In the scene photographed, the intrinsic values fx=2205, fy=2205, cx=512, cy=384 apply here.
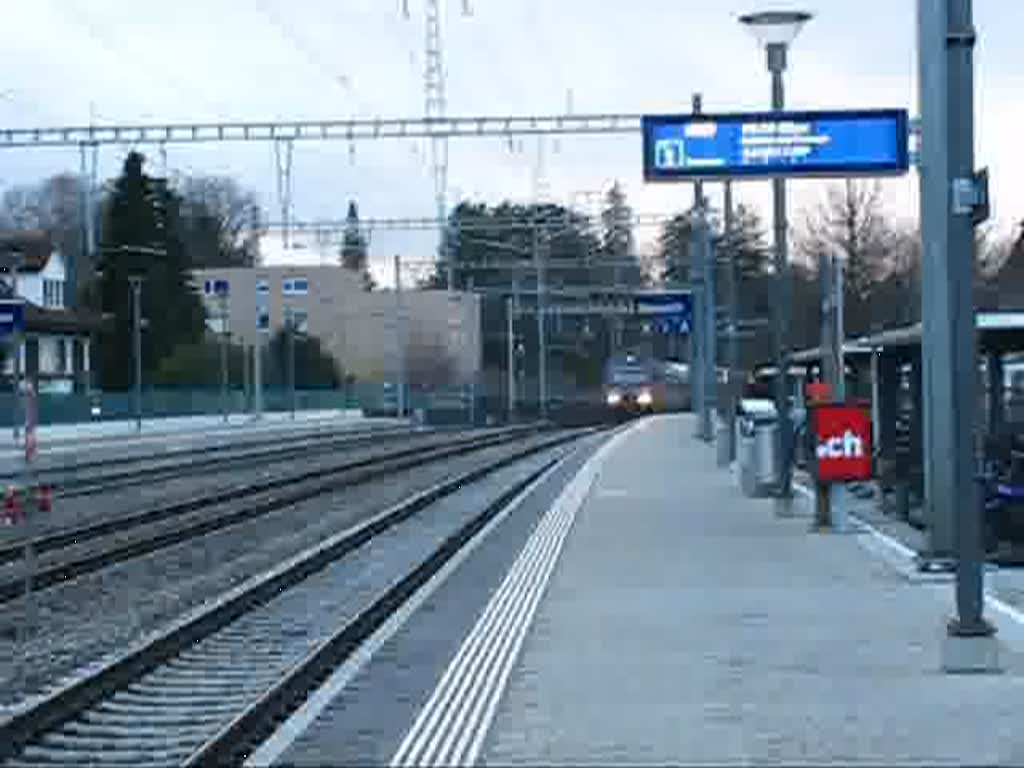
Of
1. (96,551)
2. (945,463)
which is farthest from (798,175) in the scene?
(96,551)

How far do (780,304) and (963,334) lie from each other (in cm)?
1885

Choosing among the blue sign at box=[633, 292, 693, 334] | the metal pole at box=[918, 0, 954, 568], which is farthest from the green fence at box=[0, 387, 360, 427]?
the metal pole at box=[918, 0, 954, 568]

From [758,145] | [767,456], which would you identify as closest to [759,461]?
[767,456]

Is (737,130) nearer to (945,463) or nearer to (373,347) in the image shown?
(945,463)

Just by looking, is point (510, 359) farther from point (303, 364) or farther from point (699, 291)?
point (699, 291)

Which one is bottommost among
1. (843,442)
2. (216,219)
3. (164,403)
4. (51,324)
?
(843,442)

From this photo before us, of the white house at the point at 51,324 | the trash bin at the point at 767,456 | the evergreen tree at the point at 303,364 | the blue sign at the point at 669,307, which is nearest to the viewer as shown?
the trash bin at the point at 767,456

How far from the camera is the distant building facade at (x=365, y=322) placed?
116750 mm

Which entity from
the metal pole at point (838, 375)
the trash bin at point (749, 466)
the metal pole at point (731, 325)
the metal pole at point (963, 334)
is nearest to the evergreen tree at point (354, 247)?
the metal pole at point (731, 325)

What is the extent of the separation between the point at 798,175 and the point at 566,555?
6.36 metres

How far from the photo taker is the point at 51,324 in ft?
271

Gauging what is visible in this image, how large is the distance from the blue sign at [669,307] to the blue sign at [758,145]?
118 feet

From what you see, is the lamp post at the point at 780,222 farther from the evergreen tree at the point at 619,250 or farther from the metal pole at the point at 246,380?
A: the metal pole at the point at 246,380

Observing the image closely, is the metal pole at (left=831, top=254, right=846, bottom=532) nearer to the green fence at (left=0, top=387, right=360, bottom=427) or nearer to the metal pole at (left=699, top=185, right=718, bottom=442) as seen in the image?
the metal pole at (left=699, top=185, right=718, bottom=442)
